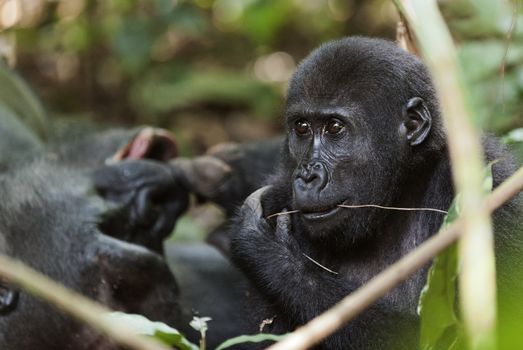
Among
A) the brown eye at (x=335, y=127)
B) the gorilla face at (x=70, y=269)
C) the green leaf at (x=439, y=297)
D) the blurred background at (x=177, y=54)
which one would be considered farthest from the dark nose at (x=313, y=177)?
the blurred background at (x=177, y=54)

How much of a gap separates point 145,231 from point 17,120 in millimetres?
1119

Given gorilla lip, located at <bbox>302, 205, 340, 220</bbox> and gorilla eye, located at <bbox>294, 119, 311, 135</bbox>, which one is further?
gorilla eye, located at <bbox>294, 119, 311, 135</bbox>

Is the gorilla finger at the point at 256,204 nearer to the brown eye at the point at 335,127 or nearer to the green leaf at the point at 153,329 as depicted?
the brown eye at the point at 335,127

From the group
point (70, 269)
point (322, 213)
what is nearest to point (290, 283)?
point (322, 213)

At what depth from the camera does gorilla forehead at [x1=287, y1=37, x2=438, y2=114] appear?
99.2 inches

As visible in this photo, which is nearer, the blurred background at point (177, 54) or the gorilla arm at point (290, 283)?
the gorilla arm at point (290, 283)

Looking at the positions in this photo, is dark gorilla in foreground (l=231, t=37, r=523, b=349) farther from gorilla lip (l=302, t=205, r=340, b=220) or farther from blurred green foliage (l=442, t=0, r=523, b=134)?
blurred green foliage (l=442, t=0, r=523, b=134)

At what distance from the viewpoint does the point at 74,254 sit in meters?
3.17

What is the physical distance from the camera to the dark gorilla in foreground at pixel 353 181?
247 centimetres

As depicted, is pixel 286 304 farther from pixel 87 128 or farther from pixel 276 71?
pixel 276 71

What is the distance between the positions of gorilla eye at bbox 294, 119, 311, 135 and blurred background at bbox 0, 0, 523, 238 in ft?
10.0

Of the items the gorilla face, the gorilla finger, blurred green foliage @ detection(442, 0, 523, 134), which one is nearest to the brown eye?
the gorilla finger

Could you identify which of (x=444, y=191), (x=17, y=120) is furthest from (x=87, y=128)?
(x=444, y=191)

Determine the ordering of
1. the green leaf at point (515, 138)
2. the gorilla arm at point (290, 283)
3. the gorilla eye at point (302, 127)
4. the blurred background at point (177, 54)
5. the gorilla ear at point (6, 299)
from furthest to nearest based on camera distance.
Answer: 1. the blurred background at point (177, 54)
2. the gorilla ear at point (6, 299)
3. the green leaf at point (515, 138)
4. the gorilla eye at point (302, 127)
5. the gorilla arm at point (290, 283)
